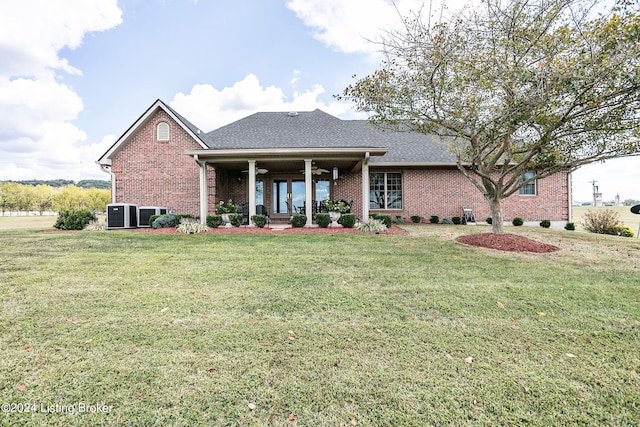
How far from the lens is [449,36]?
671cm

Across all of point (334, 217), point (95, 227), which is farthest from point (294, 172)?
point (95, 227)

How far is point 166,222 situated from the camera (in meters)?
11.1

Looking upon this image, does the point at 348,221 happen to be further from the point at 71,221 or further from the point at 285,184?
the point at 71,221

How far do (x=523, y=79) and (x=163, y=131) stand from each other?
44.2 ft

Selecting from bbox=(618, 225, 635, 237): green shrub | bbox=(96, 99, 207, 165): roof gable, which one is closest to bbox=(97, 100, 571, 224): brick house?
bbox=(96, 99, 207, 165): roof gable

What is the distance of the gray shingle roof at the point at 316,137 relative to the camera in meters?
13.1

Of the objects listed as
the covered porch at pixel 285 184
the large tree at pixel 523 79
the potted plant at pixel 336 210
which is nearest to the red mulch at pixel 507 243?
the large tree at pixel 523 79

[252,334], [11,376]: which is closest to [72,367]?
[11,376]

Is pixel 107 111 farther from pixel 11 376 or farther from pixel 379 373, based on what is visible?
pixel 379 373

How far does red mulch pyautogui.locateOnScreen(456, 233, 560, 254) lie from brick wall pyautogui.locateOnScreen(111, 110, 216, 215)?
36.7 feet

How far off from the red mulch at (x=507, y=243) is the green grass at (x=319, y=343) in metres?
1.62

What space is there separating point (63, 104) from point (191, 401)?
24.6 metres

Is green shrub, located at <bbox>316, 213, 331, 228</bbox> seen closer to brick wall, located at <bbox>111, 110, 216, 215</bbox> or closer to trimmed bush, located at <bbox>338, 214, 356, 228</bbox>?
trimmed bush, located at <bbox>338, 214, 356, 228</bbox>

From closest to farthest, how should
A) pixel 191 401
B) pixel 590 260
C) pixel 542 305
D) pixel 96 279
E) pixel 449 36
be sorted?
pixel 191 401
pixel 542 305
pixel 96 279
pixel 590 260
pixel 449 36
